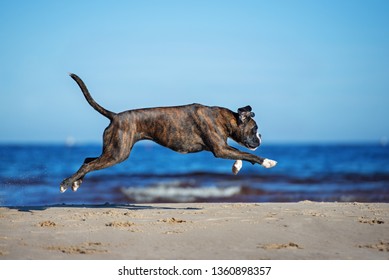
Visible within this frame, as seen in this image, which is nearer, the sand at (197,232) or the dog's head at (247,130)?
the sand at (197,232)

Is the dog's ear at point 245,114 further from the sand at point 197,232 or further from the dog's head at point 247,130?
the sand at point 197,232

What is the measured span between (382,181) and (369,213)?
38.1 ft

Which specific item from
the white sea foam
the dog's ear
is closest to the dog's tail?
the dog's ear

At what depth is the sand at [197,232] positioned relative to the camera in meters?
5.61

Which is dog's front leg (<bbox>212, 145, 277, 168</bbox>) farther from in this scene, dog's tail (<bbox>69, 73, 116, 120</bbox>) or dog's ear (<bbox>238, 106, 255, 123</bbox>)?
dog's tail (<bbox>69, 73, 116, 120</bbox>)

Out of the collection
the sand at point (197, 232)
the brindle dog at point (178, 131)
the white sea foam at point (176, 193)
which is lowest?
the sand at point (197, 232)

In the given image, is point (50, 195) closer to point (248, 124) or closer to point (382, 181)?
point (248, 124)

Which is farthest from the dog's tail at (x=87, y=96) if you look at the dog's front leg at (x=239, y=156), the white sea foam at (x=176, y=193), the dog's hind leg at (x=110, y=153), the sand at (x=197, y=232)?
the white sea foam at (x=176, y=193)

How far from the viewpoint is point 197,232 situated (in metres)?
6.60

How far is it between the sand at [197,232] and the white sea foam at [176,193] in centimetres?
695

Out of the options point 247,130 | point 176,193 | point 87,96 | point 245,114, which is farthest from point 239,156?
point 176,193

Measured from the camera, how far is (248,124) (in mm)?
8570

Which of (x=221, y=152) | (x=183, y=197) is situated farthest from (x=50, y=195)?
(x=221, y=152)
